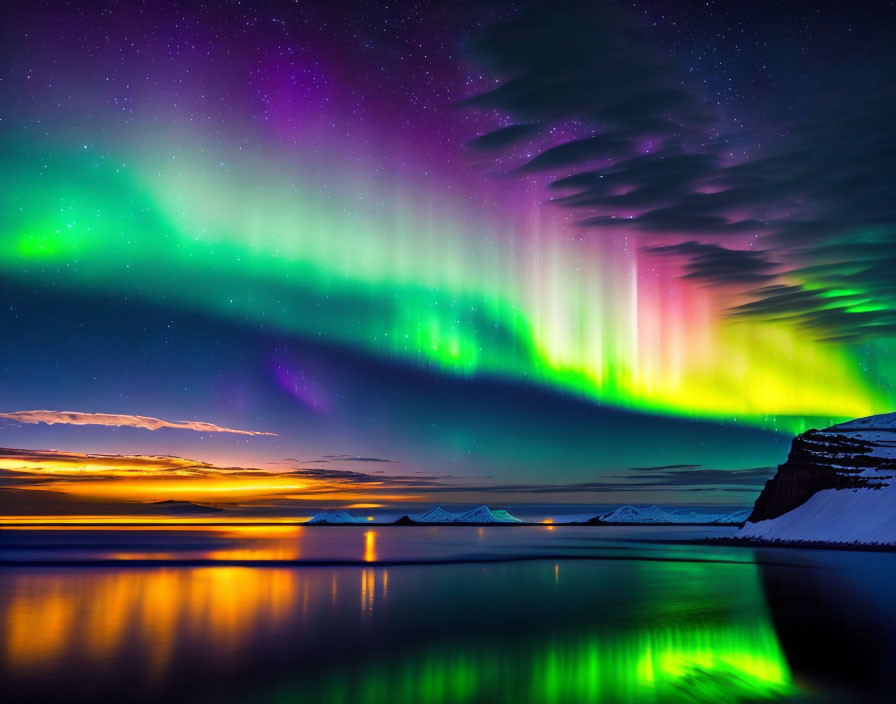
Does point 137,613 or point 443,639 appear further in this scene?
point 137,613

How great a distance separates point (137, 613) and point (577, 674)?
22802 millimetres

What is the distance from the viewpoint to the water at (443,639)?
766 inches

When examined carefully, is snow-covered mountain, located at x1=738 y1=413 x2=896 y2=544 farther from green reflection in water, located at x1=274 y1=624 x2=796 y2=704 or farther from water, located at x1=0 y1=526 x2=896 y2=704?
green reflection in water, located at x1=274 y1=624 x2=796 y2=704

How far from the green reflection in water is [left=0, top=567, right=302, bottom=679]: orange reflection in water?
259 inches

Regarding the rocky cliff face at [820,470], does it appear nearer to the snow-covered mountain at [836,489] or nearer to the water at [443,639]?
the snow-covered mountain at [836,489]

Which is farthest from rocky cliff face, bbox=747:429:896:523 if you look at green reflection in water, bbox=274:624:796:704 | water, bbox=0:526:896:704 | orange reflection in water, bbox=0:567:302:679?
green reflection in water, bbox=274:624:796:704

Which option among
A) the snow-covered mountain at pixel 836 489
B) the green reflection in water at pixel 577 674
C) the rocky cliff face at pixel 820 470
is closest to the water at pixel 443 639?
the green reflection in water at pixel 577 674

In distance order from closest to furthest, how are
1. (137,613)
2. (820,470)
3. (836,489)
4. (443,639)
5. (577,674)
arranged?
(577,674) → (443,639) → (137,613) → (836,489) → (820,470)

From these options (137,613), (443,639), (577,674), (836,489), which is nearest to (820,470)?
(836,489)

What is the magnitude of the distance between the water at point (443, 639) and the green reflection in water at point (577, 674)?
8cm

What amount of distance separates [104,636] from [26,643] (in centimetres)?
259

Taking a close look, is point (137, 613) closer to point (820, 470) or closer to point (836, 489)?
point (836, 489)

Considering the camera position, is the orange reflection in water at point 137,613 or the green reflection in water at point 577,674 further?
the orange reflection in water at point 137,613

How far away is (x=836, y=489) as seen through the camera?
5738 inches
